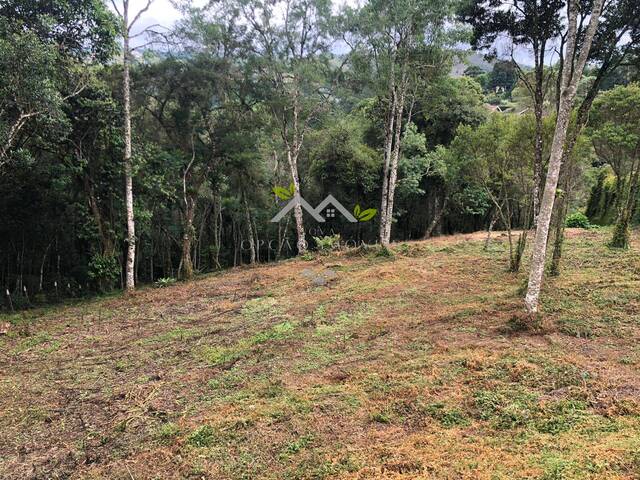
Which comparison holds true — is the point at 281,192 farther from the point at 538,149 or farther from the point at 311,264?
the point at 538,149

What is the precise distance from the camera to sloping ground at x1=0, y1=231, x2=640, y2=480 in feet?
10.2

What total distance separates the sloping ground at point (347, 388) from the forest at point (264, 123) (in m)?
1.55

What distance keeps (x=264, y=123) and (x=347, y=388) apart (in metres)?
11.9

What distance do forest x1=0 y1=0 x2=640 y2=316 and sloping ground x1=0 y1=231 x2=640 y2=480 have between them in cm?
155

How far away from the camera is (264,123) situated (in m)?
14.3

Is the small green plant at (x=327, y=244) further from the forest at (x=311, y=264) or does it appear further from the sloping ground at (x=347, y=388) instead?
the sloping ground at (x=347, y=388)

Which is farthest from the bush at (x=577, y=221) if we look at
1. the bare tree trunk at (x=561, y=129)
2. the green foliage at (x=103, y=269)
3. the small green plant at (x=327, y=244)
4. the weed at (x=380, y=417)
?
the green foliage at (x=103, y=269)

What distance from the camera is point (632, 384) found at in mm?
3748

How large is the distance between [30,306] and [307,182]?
1199 cm

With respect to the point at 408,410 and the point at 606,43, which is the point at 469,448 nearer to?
the point at 408,410

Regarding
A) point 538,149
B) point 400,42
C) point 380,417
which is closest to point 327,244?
point 400,42

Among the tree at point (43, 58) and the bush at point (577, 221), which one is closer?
the tree at point (43, 58)

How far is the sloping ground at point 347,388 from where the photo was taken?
3105 mm

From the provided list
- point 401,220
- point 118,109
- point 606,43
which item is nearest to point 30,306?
point 118,109
